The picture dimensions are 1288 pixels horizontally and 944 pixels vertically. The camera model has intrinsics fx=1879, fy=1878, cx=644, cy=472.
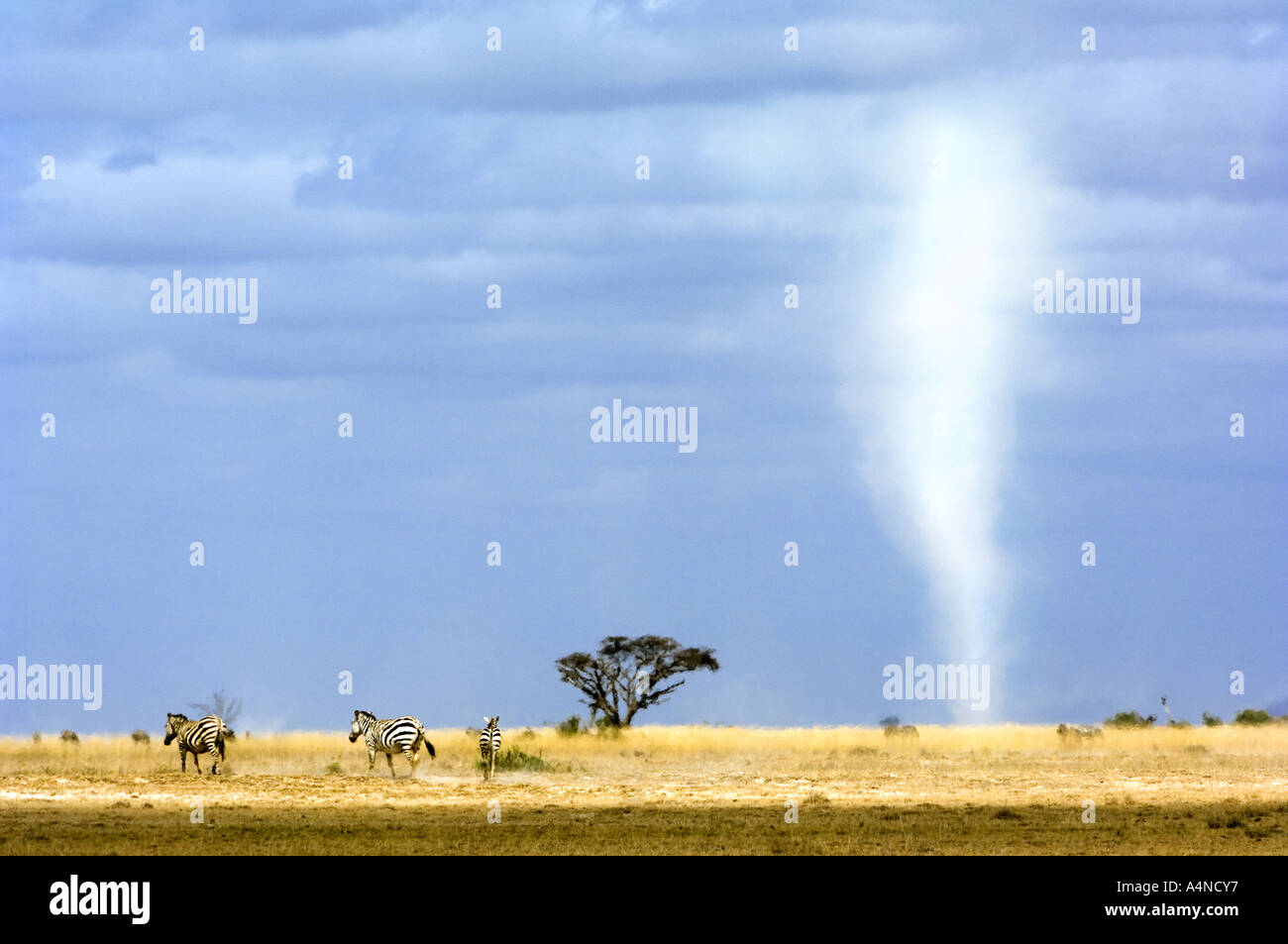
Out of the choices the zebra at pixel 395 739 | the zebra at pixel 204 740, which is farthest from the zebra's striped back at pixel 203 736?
the zebra at pixel 395 739

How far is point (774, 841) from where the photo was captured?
1109 inches

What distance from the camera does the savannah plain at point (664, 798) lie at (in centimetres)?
2816

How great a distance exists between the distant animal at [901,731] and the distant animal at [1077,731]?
14.4 ft

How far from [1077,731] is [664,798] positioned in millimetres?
25563

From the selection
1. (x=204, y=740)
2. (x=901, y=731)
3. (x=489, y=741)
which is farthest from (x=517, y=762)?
(x=901, y=731)

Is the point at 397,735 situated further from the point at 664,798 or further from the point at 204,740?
the point at 664,798

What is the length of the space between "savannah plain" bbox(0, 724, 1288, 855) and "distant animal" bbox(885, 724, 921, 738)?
398cm

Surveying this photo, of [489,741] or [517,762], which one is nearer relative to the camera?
[489,741]

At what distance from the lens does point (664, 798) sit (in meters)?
35.6

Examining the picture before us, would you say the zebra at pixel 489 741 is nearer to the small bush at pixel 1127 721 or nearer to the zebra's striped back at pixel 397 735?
the zebra's striped back at pixel 397 735

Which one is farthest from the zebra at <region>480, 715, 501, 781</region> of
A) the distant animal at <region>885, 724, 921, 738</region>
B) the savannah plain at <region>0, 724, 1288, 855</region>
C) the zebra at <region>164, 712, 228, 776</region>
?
the distant animal at <region>885, 724, 921, 738</region>
